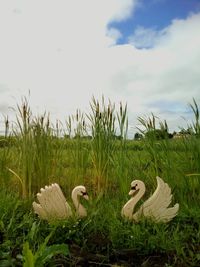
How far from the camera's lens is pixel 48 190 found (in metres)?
2.77

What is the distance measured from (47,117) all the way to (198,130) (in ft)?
4.94

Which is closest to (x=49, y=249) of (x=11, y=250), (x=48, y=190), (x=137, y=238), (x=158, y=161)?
(x=11, y=250)

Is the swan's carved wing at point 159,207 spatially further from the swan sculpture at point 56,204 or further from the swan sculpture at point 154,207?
the swan sculpture at point 56,204

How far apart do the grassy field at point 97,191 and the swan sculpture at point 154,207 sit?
6cm

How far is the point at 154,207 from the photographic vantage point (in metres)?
2.74

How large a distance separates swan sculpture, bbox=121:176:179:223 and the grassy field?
0.06m

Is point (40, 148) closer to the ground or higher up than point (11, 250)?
higher up

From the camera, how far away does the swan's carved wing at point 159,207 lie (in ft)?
9.00

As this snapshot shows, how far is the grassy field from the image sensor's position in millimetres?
2305

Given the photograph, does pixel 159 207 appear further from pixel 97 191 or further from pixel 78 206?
pixel 97 191

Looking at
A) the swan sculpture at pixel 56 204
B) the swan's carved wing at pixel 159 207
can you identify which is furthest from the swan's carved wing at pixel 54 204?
the swan's carved wing at pixel 159 207

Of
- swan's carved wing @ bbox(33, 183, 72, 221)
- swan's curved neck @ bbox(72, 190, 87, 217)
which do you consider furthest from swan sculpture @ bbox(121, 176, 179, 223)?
swan's carved wing @ bbox(33, 183, 72, 221)

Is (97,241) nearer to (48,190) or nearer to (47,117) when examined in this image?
(48,190)

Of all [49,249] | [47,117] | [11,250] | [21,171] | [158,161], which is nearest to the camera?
[49,249]
